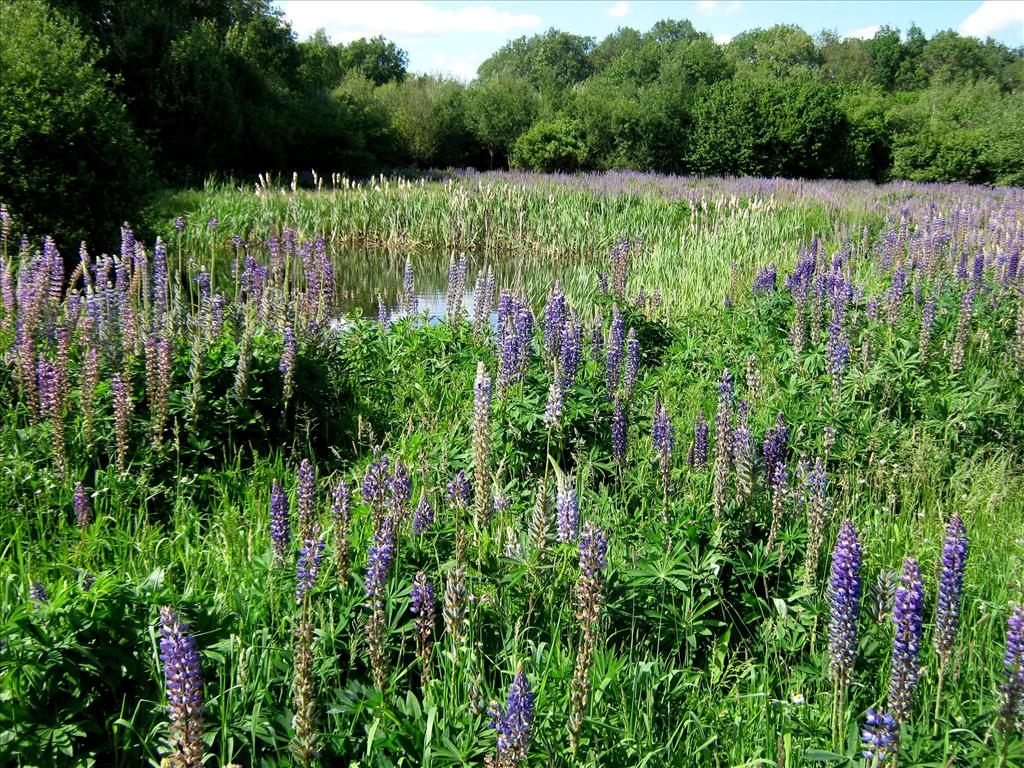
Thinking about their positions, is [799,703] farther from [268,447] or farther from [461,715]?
[268,447]

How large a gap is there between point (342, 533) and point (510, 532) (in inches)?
21.6

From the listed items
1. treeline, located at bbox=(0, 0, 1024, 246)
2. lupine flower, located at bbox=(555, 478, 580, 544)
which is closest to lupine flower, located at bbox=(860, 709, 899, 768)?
lupine flower, located at bbox=(555, 478, 580, 544)

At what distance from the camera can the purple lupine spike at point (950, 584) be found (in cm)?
198

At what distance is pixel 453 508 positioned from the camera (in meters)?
3.10

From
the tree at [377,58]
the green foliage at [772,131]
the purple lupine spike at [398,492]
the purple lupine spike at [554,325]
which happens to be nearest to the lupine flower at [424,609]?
the purple lupine spike at [398,492]

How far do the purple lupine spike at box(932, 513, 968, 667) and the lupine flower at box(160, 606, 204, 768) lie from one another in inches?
66.8

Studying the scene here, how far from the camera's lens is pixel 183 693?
1586 millimetres

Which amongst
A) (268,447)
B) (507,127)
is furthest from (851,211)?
(507,127)

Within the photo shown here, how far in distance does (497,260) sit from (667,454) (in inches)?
506

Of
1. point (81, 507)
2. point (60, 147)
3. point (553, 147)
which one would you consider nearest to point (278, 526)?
point (81, 507)

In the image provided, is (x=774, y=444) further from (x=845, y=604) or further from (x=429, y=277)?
(x=429, y=277)

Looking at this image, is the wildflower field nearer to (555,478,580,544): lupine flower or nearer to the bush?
(555,478,580,544): lupine flower

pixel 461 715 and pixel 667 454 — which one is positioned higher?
pixel 667 454

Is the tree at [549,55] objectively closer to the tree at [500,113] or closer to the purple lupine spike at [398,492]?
the tree at [500,113]
